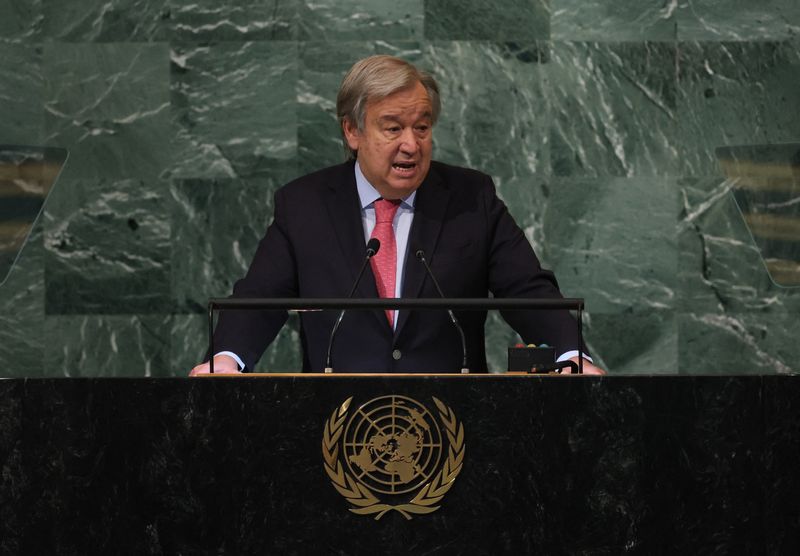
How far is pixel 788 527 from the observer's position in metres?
2.65

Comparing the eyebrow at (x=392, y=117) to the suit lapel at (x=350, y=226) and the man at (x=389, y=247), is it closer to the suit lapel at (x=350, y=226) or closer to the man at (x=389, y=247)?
the man at (x=389, y=247)

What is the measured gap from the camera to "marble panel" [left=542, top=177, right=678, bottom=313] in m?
5.74

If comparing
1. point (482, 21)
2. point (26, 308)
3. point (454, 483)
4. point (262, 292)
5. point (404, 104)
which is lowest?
point (454, 483)

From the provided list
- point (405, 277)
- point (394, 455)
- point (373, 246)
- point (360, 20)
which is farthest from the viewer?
point (360, 20)

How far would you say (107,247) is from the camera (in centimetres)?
574

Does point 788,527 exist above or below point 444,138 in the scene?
below

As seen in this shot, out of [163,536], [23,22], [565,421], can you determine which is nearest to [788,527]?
[565,421]

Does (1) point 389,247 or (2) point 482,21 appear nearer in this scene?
(1) point 389,247

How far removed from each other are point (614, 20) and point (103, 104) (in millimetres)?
2248

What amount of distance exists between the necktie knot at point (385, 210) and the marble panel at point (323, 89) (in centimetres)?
180

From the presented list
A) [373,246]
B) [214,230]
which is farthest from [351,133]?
[214,230]

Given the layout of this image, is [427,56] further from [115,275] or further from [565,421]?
[565,421]

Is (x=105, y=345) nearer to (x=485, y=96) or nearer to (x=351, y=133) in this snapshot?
(x=485, y=96)

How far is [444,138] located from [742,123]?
130cm
